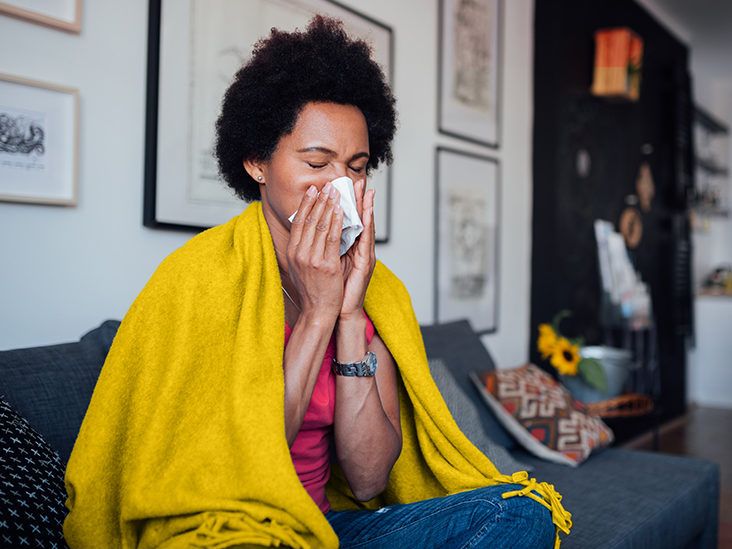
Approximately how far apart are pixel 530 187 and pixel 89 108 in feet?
8.00

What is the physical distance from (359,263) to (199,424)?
0.40m

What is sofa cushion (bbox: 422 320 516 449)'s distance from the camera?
2.31 metres

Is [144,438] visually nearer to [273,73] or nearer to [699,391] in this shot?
[273,73]

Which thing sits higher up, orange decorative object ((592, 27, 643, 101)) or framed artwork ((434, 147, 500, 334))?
orange decorative object ((592, 27, 643, 101))

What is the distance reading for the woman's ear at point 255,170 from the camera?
136cm

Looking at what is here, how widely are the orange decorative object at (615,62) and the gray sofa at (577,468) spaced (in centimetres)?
193

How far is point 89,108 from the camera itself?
5.57 feet

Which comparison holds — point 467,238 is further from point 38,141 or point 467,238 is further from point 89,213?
point 38,141

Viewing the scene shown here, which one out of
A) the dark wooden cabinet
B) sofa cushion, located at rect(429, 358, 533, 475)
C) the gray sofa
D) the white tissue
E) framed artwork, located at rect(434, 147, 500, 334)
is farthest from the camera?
the dark wooden cabinet

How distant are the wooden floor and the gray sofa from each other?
1148mm

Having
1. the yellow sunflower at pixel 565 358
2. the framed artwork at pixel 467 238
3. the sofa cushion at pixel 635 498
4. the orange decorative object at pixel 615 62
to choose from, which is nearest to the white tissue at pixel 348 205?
the sofa cushion at pixel 635 498

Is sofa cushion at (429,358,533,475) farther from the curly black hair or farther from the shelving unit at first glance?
the shelving unit

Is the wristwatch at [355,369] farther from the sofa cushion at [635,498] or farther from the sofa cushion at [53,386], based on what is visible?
the sofa cushion at [635,498]

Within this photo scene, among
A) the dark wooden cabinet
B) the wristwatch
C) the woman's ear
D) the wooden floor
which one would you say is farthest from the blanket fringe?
the dark wooden cabinet
